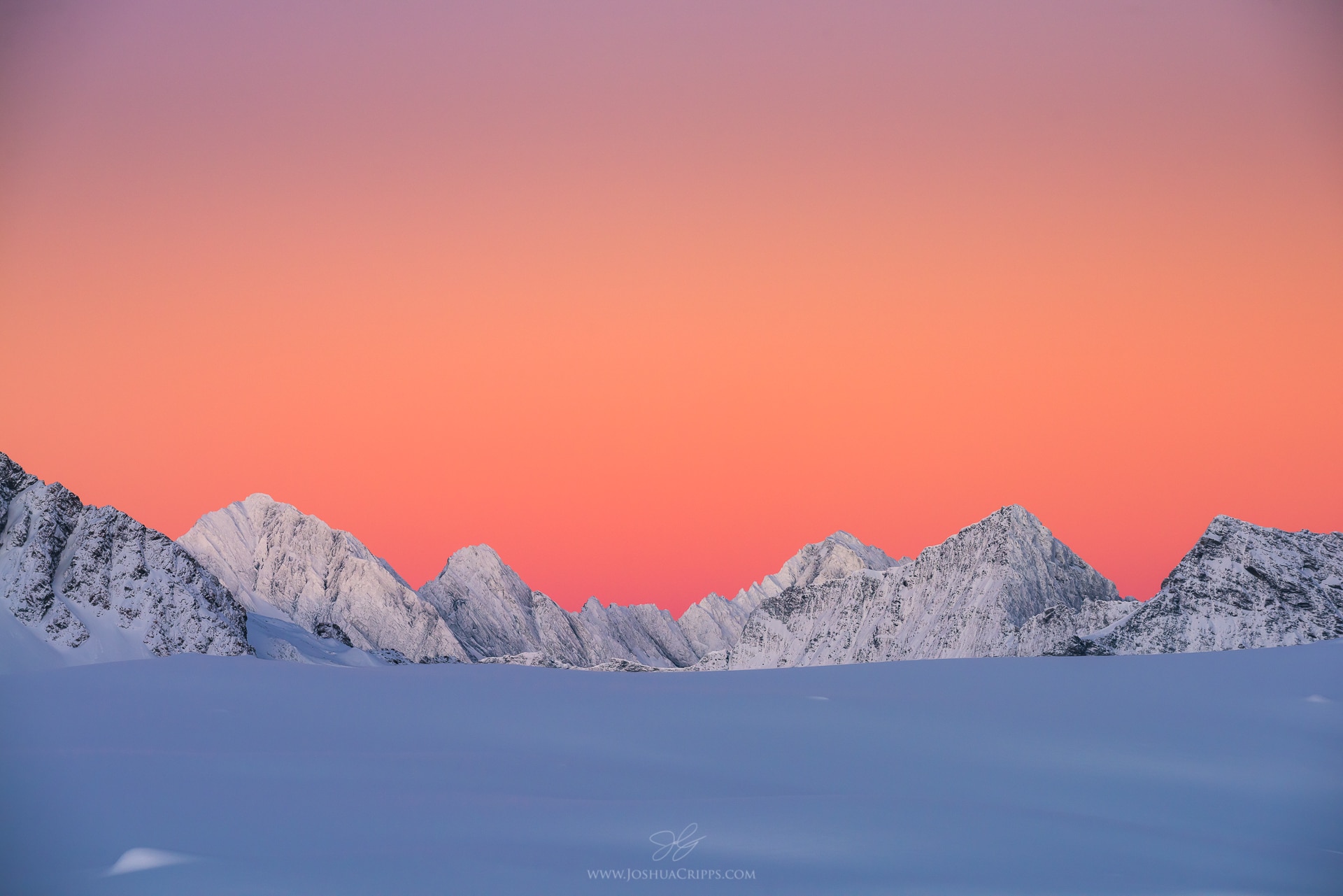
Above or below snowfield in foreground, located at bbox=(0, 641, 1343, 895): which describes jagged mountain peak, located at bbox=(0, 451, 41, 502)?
above

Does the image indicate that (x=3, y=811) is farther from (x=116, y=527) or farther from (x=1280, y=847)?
(x=116, y=527)

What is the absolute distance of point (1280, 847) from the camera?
14.9 metres

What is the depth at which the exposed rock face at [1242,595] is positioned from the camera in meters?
128

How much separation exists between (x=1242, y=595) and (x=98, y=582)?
142m

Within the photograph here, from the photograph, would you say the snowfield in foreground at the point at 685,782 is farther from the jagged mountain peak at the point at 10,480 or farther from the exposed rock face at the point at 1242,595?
the jagged mountain peak at the point at 10,480
